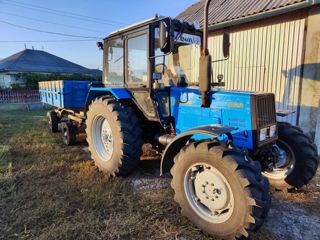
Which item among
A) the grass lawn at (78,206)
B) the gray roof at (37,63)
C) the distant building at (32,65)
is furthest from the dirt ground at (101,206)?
the gray roof at (37,63)

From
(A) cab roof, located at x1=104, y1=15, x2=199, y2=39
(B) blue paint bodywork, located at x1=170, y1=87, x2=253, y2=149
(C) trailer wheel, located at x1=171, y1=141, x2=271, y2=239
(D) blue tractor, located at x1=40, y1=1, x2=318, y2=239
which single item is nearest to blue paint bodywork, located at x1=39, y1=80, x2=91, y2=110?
(D) blue tractor, located at x1=40, y1=1, x2=318, y2=239

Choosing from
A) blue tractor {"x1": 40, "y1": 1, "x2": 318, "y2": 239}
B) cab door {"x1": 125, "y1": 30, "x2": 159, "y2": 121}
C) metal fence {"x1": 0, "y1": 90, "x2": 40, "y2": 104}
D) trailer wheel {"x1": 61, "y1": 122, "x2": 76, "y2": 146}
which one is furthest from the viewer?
metal fence {"x1": 0, "y1": 90, "x2": 40, "y2": 104}

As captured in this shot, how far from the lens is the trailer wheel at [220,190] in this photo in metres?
2.03

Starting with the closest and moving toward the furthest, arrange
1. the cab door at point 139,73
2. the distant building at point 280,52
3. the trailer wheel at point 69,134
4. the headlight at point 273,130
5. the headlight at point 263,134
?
the headlight at point 263,134 < the headlight at point 273,130 < the cab door at point 139,73 < the distant building at point 280,52 < the trailer wheel at point 69,134

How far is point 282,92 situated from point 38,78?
23426 mm

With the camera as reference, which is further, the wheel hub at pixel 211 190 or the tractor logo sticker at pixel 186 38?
the tractor logo sticker at pixel 186 38

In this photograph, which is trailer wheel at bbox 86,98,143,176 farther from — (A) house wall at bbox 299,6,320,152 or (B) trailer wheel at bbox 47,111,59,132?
(A) house wall at bbox 299,6,320,152

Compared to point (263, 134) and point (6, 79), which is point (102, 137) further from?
point (6, 79)

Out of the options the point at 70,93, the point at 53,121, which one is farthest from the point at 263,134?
the point at 53,121

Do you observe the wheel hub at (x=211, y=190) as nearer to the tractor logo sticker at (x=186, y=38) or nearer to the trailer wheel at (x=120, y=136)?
the trailer wheel at (x=120, y=136)

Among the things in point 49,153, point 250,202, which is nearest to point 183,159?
point 250,202

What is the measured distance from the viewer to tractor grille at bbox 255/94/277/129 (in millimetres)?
2635

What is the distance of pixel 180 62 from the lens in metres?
3.41

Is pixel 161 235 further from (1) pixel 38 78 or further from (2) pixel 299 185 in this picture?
(1) pixel 38 78
